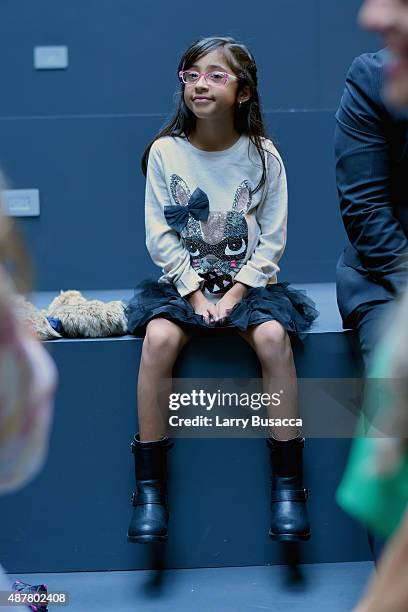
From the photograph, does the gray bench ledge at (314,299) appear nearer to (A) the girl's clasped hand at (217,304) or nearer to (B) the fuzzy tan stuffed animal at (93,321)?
(B) the fuzzy tan stuffed animal at (93,321)

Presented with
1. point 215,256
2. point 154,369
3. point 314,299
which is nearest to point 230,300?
point 215,256

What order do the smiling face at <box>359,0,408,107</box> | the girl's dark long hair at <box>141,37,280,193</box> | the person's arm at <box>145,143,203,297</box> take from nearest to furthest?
1. the smiling face at <box>359,0,408,107</box>
2. the person's arm at <box>145,143,203,297</box>
3. the girl's dark long hair at <box>141,37,280,193</box>

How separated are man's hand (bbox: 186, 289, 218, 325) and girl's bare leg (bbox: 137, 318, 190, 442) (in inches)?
2.9

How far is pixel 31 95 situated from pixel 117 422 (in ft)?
5.21

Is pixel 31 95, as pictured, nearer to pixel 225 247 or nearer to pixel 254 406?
pixel 225 247

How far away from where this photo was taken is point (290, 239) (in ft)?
12.5

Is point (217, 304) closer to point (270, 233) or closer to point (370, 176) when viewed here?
point (270, 233)

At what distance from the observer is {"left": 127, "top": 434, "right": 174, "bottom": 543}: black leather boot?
254 centimetres

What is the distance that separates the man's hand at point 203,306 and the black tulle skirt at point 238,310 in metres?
0.02

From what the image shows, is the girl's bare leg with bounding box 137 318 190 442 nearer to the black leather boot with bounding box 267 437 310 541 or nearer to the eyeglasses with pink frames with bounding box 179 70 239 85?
the black leather boot with bounding box 267 437 310 541

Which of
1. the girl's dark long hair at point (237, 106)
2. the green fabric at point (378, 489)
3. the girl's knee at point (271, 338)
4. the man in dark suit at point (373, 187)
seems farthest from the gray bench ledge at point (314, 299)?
the green fabric at point (378, 489)

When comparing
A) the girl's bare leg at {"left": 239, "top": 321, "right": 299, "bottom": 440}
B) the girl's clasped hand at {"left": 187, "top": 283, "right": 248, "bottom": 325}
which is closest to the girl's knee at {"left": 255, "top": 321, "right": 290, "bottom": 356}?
the girl's bare leg at {"left": 239, "top": 321, "right": 299, "bottom": 440}

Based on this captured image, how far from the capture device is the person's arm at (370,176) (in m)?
2.47

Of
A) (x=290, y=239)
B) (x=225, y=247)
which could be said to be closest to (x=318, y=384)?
(x=225, y=247)
